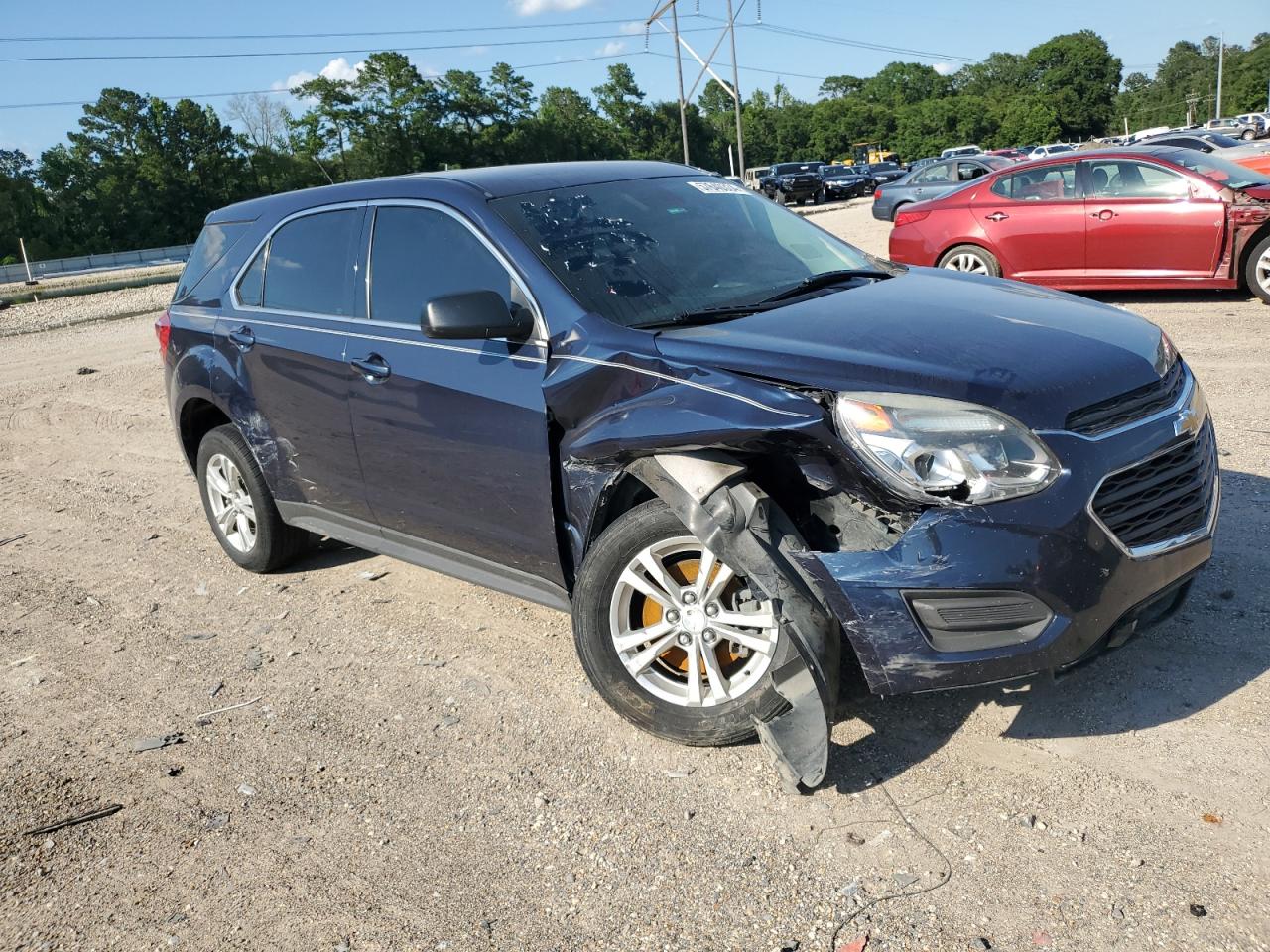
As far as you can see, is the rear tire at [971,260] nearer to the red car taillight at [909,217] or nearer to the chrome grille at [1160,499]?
the red car taillight at [909,217]

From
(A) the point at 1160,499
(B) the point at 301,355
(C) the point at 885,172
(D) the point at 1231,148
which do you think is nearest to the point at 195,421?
(B) the point at 301,355

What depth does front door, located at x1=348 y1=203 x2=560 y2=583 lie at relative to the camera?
384 centimetres

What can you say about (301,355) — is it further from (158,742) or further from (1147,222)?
(1147,222)

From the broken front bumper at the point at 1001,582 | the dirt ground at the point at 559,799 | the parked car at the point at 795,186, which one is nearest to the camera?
the dirt ground at the point at 559,799

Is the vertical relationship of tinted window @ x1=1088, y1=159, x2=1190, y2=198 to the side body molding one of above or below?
above

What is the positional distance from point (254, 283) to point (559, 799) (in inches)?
125

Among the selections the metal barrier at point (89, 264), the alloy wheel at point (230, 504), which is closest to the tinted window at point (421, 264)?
the alloy wheel at point (230, 504)

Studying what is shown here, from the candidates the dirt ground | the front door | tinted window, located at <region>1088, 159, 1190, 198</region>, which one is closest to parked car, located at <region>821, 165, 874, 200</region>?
tinted window, located at <region>1088, 159, 1190, 198</region>

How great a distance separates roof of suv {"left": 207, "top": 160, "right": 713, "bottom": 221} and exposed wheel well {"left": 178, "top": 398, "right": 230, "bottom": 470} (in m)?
1.19

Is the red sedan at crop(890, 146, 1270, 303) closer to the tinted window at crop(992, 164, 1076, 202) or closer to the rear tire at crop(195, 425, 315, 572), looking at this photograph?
the tinted window at crop(992, 164, 1076, 202)

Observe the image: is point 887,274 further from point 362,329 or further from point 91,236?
point 91,236

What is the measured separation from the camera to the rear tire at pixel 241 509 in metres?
5.42

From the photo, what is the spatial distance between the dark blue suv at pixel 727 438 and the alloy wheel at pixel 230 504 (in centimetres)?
83

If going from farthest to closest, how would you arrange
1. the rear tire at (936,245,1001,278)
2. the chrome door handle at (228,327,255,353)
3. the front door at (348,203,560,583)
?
the rear tire at (936,245,1001,278)
the chrome door handle at (228,327,255,353)
the front door at (348,203,560,583)
